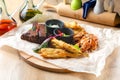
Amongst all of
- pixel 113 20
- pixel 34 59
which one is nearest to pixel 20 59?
pixel 34 59

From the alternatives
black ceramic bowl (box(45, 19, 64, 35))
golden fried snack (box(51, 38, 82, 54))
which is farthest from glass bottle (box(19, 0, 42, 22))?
golden fried snack (box(51, 38, 82, 54))

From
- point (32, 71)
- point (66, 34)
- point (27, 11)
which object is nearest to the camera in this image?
point (32, 71)

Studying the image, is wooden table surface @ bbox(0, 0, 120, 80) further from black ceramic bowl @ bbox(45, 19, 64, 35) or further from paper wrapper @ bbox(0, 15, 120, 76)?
black ceramic bowl @ bbox(45, 19, 64, 35)

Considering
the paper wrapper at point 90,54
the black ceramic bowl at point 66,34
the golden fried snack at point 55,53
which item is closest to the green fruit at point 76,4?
the paper wrapper at point 90,54

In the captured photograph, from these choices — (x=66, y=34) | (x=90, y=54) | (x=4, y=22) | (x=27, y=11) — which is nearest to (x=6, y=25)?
(x=4, y=22)

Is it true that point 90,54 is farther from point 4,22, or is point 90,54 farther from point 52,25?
point 4,22

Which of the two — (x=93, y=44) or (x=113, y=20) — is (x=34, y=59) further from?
(x=113, y=20)

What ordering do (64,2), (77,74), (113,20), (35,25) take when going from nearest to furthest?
(77,74) → (35,25) → (113,20) → (64,2)

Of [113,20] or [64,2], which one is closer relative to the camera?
[113,20]
